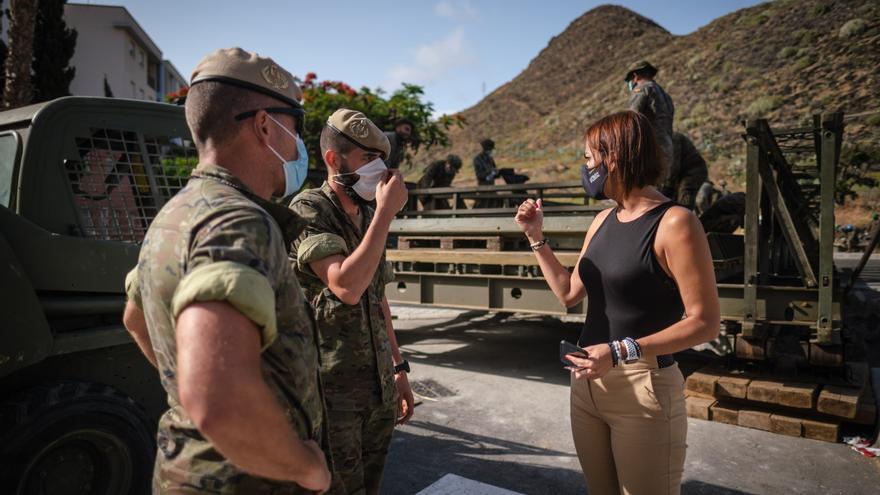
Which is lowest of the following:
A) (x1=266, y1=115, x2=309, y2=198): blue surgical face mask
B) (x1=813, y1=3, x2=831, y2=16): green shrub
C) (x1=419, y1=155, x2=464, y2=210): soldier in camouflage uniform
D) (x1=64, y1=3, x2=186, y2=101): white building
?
(x1=266, y1=115, x2=309, y2=198): blue surgical face mask

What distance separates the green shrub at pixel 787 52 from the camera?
3697 centimetres

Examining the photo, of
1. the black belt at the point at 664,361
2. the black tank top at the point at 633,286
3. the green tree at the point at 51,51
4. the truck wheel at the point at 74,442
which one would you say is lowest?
the truck wheel at the point at 74,442

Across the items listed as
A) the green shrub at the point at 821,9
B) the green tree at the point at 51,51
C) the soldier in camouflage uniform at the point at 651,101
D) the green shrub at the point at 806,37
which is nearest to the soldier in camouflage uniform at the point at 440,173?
the soldier in camouflage uniform at the point at 651,101

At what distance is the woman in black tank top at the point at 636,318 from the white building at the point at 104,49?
29.6 metres

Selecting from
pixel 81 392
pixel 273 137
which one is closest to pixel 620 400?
pixel 273 137

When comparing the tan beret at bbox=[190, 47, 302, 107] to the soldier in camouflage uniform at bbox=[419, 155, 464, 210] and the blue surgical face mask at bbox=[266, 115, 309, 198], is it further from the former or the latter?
the soldier in camouflage uniform at bbox=[419, 155, 464, 210]

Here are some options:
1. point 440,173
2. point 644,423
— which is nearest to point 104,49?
point 440,173

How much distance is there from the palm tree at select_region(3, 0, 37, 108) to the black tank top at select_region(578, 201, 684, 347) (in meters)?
9.03

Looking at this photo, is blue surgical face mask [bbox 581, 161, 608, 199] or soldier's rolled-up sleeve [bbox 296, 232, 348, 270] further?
blue surgical face mask [bbox 581, 161, 608, 199]

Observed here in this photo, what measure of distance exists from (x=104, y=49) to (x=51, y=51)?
37.7 ft

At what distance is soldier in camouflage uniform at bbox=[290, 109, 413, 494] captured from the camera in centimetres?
197

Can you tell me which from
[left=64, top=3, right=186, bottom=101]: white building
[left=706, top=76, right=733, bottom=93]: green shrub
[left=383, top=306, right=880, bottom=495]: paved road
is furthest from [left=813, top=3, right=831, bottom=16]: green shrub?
[left=64, top=3, right=186, bottom=101]: white building

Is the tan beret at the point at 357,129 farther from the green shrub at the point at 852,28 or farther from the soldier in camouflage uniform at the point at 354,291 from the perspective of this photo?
the green shrub at the point at 852,28

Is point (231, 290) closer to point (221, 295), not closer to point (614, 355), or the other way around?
point (221, 295)
